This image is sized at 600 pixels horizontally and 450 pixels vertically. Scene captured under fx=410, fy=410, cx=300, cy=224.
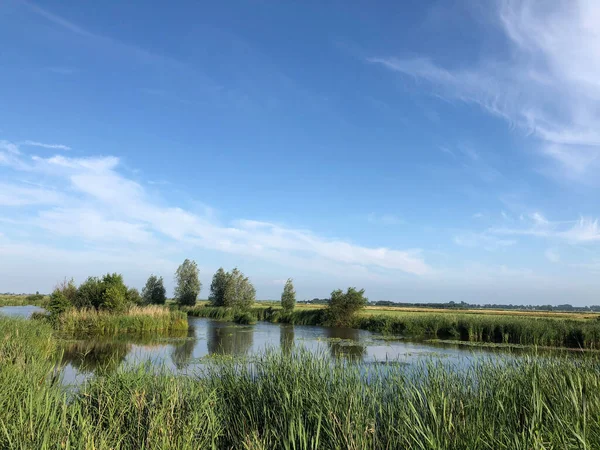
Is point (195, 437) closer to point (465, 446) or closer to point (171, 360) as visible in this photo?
point (465, 446)

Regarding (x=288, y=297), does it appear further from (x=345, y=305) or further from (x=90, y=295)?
(x=90, y=295)

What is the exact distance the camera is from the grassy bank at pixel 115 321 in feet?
76.0

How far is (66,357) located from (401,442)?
14.7 metres

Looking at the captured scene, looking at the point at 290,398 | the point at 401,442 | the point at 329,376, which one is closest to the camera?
the point at 401,442

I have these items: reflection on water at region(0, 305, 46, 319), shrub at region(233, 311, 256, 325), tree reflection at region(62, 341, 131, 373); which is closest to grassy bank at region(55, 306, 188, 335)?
reflection on water at region(0, 305, 46, 319)

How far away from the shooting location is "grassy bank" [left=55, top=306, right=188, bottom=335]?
23172 millimetres

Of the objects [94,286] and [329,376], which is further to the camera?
[94,286]

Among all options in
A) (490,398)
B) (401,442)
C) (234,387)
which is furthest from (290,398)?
(490,398)

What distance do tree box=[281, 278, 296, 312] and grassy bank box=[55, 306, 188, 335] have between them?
1953 centimetres

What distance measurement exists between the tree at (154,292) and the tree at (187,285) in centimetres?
238

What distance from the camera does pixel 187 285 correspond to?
189ft

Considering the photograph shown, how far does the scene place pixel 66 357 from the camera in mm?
15016

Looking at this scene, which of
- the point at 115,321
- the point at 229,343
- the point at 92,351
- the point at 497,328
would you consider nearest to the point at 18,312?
the point at 115,321

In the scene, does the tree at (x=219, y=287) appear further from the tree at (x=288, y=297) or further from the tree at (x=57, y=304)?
the tree at (x=57, y=304)
